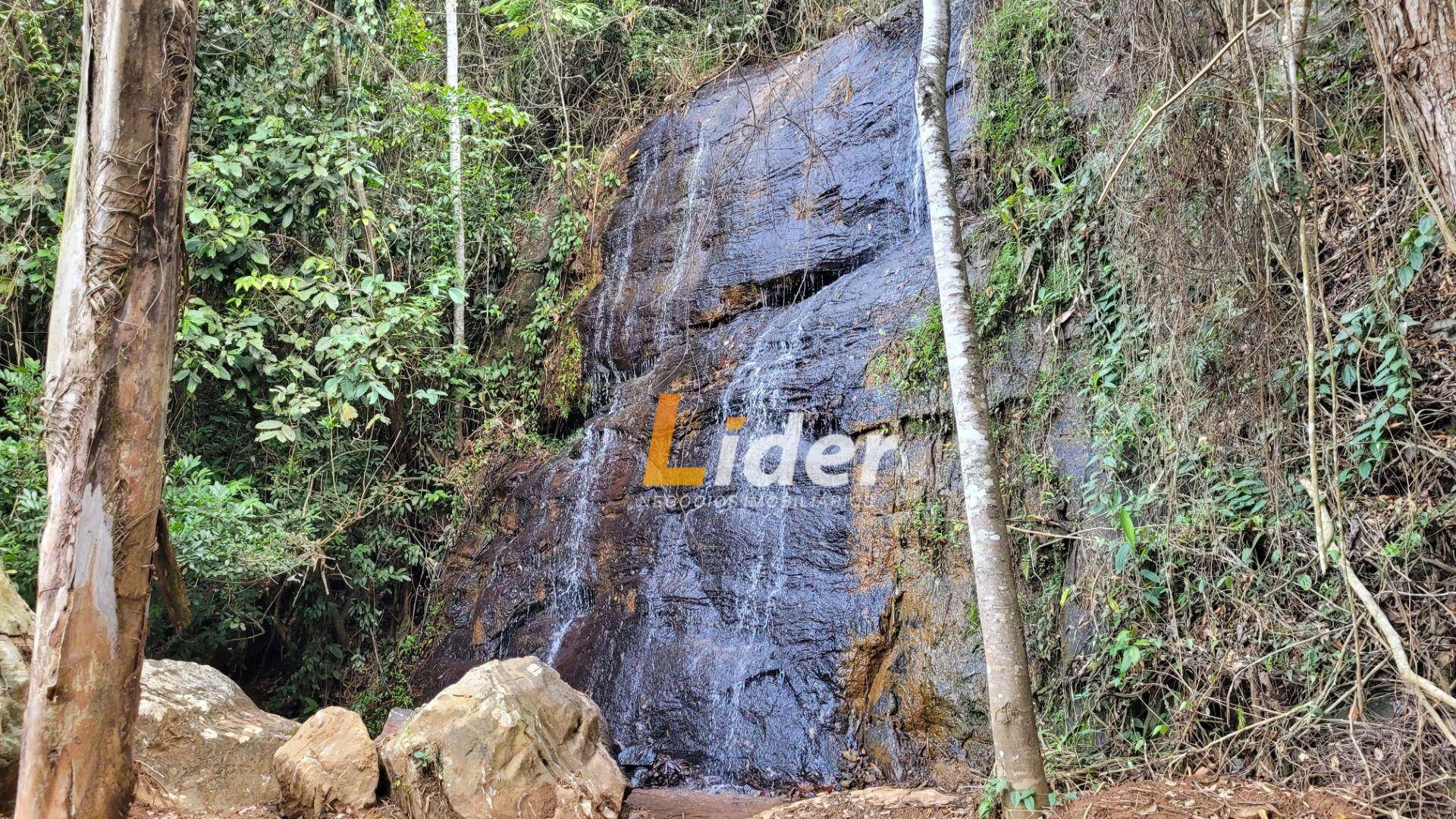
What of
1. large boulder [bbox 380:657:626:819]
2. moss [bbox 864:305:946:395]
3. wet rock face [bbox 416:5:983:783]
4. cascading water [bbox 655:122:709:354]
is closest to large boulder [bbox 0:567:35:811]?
large boulder [bbox 380:657:626:819]

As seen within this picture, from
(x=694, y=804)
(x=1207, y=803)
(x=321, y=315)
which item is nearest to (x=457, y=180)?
(x=321, y=315)

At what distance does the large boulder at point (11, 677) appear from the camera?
3805 millimetres

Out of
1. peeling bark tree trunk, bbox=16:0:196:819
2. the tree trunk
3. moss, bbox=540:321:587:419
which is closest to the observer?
peeling bark tree trunk, bbox=16:0:196:819

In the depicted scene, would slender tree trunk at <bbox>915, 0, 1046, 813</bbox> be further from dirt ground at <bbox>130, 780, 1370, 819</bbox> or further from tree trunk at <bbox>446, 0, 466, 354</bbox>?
tree trunk at <bbox>446, 0, 466, 354</bbox>

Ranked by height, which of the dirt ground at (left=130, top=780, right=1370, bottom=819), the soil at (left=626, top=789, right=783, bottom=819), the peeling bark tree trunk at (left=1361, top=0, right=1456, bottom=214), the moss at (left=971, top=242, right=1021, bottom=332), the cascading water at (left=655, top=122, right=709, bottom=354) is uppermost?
the cascading water at (left=655, top=122, right=709, bottom=354)

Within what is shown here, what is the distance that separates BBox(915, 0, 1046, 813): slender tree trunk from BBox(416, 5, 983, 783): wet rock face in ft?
2.13

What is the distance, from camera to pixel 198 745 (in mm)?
5141

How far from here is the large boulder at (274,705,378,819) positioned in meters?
4.83

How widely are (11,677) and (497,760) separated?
7.31 ft

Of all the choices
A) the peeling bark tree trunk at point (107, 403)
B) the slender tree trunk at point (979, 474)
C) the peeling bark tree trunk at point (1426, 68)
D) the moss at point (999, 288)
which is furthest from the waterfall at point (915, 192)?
the peeling bark tree trunk at point (107, 403)

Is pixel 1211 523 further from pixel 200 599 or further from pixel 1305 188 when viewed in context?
pixel 200 599

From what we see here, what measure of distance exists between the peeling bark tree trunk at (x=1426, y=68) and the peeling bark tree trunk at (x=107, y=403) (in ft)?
13.4

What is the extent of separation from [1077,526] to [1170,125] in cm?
230

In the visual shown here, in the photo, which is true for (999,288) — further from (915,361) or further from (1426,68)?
(1426,68)
